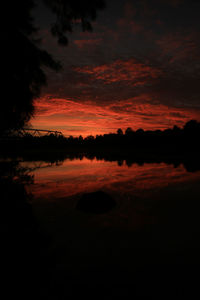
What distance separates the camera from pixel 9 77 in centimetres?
768

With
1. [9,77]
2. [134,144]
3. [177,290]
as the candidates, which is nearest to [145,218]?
[177,290]

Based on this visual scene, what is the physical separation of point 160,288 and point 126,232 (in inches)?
73.3

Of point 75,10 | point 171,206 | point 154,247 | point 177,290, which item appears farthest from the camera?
point 171,206

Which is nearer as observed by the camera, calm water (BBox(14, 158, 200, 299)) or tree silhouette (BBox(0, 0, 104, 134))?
calm water (BBox(14, 158, 200, 299))

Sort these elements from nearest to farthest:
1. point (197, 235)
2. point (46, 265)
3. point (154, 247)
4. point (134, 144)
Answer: point (46, 265) < point (154, 247) < point (197, 235) < point (134, 144)

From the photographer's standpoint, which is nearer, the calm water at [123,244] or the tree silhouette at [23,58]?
the calm water at [123,244]

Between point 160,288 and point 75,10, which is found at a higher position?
point 75,10

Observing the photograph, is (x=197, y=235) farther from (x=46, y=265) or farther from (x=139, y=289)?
(x=46, y=265)

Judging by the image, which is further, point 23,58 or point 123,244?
point 23,58

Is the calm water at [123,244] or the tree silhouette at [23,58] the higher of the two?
the tree silhouette at [23,58]

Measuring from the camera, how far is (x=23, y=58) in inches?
313

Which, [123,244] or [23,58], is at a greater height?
[23,58]

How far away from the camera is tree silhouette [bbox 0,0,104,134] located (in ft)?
17.6

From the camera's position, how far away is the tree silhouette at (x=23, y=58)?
5373 millimetres
